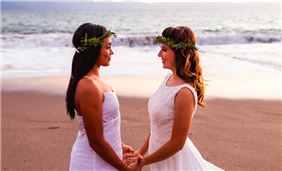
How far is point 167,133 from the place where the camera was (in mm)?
3348

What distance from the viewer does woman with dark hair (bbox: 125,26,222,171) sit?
318cm

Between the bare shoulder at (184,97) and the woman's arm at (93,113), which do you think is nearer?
the woman's arm at (93,113)

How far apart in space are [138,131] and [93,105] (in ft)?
13.6

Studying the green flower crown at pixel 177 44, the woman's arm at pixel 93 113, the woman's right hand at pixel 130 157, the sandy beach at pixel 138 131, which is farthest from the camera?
the sandy beach at pixel 138 131

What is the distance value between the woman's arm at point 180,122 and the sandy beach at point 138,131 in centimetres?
269

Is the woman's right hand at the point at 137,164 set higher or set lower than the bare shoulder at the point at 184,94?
lower

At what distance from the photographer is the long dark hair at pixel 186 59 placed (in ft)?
10.7

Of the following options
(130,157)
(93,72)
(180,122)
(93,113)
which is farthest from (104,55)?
(130,157)

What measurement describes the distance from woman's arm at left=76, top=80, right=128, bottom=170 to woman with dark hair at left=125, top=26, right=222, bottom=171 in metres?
0.38

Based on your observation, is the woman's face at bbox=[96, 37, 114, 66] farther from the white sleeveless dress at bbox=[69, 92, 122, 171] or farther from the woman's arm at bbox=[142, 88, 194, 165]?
the woman's arm at bbox=[142, 88, 194, 165]

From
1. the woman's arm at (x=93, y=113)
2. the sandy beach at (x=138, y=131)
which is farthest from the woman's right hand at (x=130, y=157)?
the sandy beach at (x=138, y=131)

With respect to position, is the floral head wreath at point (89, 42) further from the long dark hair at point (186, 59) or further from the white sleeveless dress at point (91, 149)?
the long dark hair at point (186, 59)

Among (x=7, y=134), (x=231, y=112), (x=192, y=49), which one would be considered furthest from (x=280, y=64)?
(x=192, y=49)

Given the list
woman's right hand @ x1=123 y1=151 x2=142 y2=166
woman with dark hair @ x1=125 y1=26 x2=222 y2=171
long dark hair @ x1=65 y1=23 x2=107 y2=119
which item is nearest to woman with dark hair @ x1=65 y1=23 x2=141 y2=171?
long dark hair @ x1=65 y1=23 x2=107 y2=119
